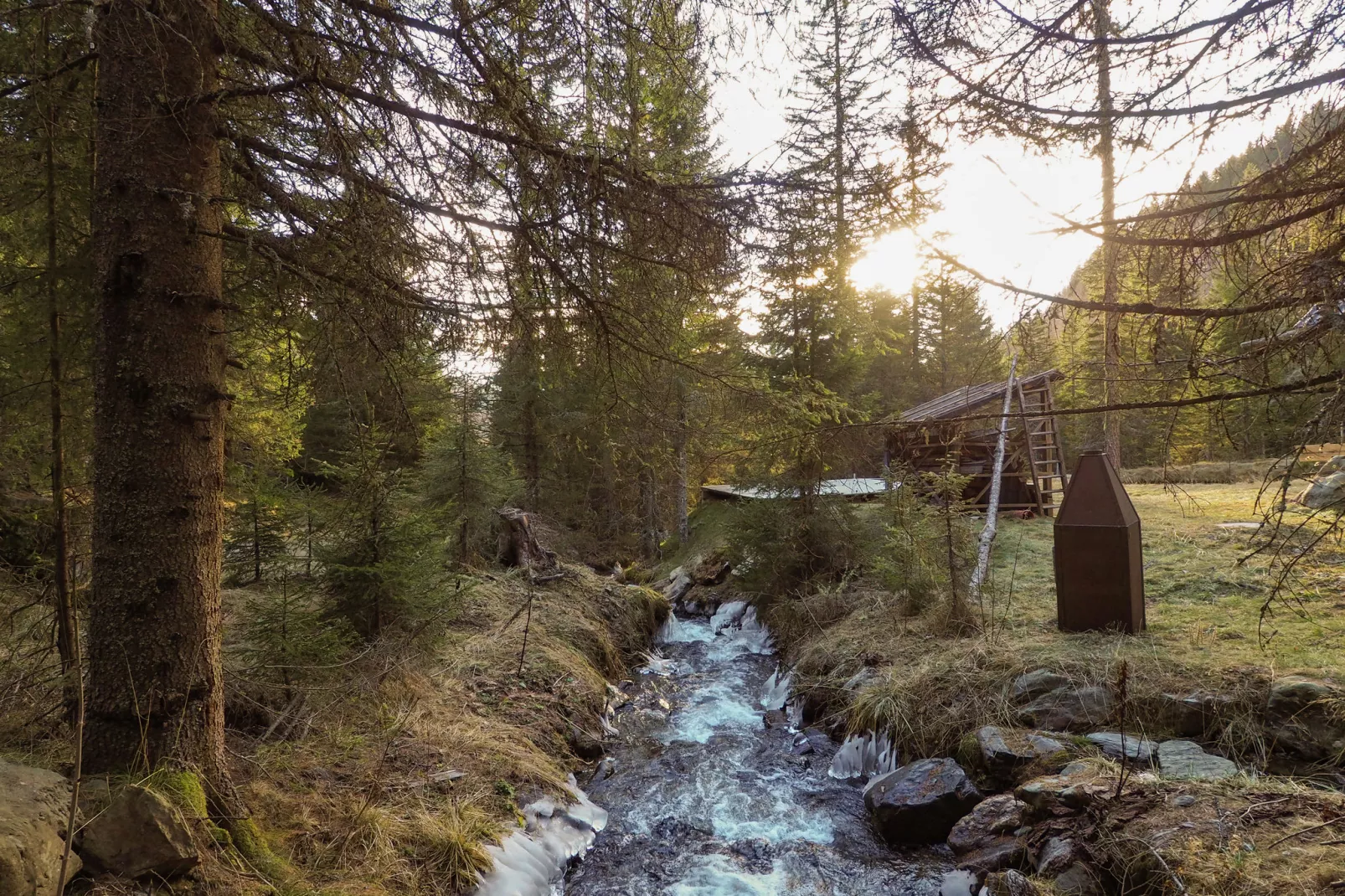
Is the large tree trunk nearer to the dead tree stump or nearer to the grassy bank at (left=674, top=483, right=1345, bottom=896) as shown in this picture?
the grassy bank at (left=674, top=483, right=1345, bottom=896)

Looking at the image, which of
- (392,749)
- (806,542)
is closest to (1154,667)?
(806,542)

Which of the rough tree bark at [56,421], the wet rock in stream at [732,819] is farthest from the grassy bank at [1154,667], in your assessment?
the rough tree bark at [56,421]

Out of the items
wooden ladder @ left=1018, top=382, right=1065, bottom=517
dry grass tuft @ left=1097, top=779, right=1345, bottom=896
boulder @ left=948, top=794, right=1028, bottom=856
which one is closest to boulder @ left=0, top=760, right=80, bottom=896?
dry grass tuft @ left=1097, top=779, right=1345, bottom=896

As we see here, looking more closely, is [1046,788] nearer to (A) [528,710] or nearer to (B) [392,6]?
(A) [528,710]

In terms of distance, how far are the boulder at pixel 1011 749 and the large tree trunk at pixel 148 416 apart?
5126 millimetres

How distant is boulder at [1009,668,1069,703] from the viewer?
17.6 ft

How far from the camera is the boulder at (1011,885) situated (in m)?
3.35

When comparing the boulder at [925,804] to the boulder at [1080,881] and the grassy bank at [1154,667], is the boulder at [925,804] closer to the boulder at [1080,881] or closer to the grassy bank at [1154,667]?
the grassy bank at [1154,667]

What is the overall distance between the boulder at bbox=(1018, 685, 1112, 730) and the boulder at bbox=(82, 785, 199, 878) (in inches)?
223

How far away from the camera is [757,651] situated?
10203 millimetres

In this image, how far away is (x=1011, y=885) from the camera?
11.2ft

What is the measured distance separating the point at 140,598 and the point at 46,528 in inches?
143

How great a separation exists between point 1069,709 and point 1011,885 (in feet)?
7.17

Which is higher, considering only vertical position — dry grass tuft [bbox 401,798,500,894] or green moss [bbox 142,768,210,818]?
green moss [bbox 142,768,210,818]
